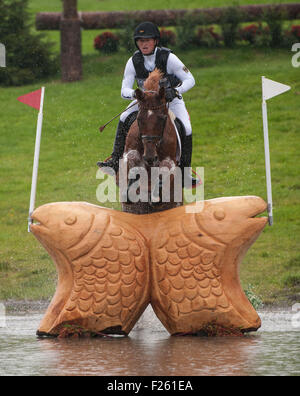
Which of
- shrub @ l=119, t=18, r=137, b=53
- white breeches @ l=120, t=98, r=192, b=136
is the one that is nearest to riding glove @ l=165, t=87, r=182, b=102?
white breeches @ l=120, t=98, r=192, b=136

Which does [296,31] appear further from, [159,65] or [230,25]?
[159,65]

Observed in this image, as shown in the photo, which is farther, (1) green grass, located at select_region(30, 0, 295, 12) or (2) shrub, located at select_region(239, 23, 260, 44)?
(1) green grass, located at select_region(30, 0, 295, 12)

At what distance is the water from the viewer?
704 cm

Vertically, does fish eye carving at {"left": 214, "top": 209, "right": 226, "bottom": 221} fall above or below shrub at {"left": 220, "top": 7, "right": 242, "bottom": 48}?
below

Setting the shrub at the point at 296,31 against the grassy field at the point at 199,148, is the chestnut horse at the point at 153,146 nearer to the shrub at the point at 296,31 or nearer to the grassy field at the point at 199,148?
the grassy field at the point at 199,148

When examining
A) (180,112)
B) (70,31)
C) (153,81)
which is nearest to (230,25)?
(70,31)

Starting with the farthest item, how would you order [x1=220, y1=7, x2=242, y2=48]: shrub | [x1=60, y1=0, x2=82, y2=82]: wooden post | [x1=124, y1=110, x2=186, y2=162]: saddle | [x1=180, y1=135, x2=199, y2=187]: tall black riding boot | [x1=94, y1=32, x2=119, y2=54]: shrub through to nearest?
1. [x1=94, y1=32, x2=119, y2=54]: shrub
2. [x1=220, y1=7, x2=242, y2=48]: shrub
3. [x1=60, y1=0, x2=82, y2=82]: wooden post
4. [x1=180, y1=135, x2=199, y2=187]: tall black riding boot
5. [x1=124, y1=110, x2=186, y2=162]: saddle

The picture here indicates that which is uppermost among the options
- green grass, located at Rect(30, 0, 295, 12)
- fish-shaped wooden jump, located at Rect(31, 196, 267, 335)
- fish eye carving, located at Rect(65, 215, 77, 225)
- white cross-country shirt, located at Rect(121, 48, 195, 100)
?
green grass, located at Rect(30, 0, 295, 12)

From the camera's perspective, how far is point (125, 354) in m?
7.91

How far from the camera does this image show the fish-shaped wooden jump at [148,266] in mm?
8742

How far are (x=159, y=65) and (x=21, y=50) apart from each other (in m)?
13.3

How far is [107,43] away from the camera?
79.2 ft

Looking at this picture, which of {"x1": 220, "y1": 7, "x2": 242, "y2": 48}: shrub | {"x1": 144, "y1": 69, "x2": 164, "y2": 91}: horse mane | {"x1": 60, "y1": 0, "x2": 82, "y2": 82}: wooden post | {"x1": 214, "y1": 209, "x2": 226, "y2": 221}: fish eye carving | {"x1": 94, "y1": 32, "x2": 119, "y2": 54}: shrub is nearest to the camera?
{"x1": 144, "y1": 69, "x2": 164, "y2": 91}: horse mane

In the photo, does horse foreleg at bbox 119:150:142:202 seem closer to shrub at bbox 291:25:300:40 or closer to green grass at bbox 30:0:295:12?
shrub at bbox 291:25:300:40
